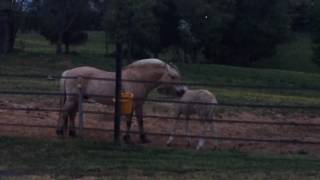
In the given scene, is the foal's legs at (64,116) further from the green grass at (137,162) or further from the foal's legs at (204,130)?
the foal's legs at (204,130)

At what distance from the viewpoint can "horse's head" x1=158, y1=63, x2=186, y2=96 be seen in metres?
14.7

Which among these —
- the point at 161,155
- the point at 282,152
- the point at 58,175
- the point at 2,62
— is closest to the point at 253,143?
the point at 282,152

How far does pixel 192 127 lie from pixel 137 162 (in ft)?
16.2

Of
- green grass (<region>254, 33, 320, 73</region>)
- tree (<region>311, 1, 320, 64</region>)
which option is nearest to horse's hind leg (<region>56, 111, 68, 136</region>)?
tree (<region>311, 1, 320, 64</region>)

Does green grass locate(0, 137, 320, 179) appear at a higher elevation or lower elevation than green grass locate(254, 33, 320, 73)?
higher

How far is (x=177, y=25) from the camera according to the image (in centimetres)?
5581

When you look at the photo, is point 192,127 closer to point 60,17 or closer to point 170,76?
point 170,76

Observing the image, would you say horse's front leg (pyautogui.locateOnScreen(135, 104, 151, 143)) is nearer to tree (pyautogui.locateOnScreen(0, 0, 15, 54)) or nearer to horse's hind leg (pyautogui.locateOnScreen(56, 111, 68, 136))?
horse's hind leg (pyautogui.locateOnScreen(56, 111, 68, 136))

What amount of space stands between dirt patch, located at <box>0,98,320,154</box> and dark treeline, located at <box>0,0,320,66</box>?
27.0m

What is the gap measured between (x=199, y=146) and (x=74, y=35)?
4441cm

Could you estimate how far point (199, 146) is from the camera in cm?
1415

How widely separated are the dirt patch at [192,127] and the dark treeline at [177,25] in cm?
2697

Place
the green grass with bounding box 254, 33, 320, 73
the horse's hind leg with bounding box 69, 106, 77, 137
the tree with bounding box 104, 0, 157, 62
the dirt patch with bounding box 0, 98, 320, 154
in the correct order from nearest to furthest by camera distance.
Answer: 1. the horse's hind leg with bounding box 69, 106, 77, 137
2. the dirt patch with bounding box 0, 98, 320, 154
3. the tree with bounding box 104, 0, 157, 62
4. the green grass with bounding box 254, 33, 320, 73

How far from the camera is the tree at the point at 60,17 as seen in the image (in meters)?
53.5
